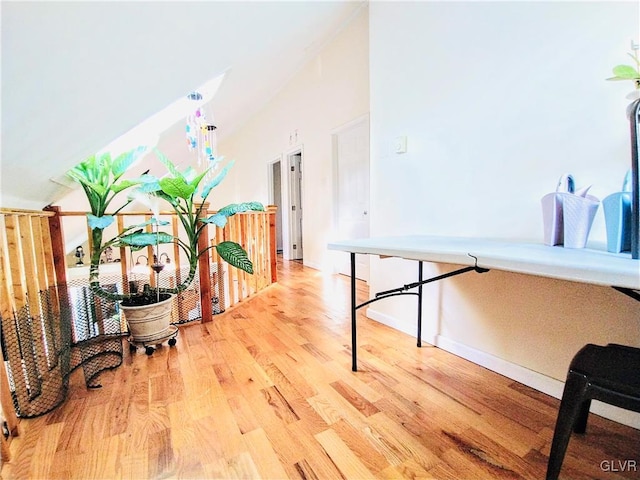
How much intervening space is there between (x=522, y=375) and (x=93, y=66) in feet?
7.88

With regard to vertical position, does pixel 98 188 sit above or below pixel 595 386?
above

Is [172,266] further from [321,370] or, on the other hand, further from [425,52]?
[425,52]

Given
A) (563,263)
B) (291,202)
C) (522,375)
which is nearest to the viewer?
(563,263)

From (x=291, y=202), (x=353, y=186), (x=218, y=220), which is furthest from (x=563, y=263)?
(x=291, y=202)

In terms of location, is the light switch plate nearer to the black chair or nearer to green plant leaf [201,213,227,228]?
green plant leaf [201,213,227,228]

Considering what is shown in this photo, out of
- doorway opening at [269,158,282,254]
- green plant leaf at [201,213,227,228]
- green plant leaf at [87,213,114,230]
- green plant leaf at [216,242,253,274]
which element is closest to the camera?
green plant leaf at [87,213,114,230]

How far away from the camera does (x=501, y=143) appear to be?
4.80 ft

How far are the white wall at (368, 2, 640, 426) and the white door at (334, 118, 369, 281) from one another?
132 cm

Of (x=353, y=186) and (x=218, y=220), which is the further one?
(x=353, y=186)

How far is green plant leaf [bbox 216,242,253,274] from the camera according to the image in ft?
6.90

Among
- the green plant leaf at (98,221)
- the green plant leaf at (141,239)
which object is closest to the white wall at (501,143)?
the green plant leaf at (141,239)

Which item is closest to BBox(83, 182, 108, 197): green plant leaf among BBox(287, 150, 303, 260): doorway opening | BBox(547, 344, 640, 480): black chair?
BBox(547, 344, 640, 480): black chair

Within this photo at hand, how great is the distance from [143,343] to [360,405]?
4.68 ft

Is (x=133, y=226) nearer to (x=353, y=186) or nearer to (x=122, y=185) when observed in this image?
(x=122, y=185)
